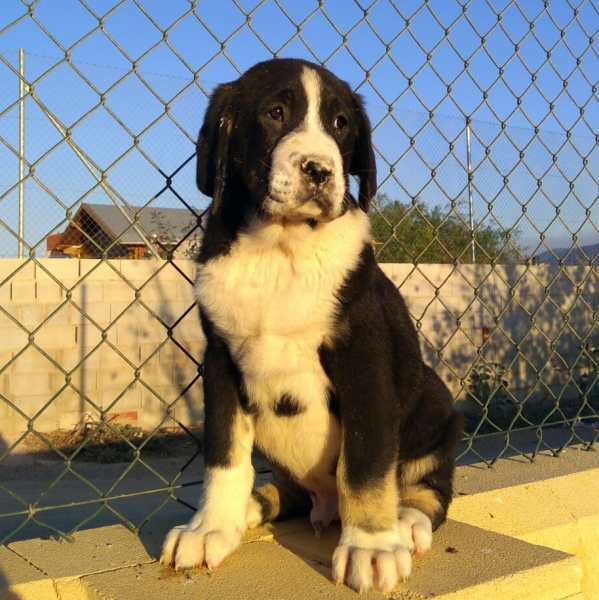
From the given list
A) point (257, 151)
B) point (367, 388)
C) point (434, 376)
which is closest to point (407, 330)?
point (434, 376)

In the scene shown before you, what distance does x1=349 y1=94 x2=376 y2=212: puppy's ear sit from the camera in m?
2.74

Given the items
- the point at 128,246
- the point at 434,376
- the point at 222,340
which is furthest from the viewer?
the point at 128,246

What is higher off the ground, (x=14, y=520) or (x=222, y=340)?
(x=222, y=340)

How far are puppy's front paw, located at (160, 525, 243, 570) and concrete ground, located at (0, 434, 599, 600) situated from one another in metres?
0.03

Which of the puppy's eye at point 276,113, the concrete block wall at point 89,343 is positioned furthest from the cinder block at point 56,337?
the puppy's eye at point 276,113

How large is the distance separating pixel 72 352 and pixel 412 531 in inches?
257

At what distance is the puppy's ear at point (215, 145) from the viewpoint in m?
2.48

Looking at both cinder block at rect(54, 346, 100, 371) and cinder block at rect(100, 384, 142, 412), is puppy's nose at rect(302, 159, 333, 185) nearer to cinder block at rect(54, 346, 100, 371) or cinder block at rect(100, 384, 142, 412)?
cinder block at rect(54, 346, 100, 371)

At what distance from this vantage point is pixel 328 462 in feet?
8.35

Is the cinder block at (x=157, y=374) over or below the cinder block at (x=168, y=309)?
below

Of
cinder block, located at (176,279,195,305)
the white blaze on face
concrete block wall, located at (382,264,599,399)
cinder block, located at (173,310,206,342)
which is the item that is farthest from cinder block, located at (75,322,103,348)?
the white blaze on face

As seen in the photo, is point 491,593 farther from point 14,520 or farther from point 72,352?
point 72,352

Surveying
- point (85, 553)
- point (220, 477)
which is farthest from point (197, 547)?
point (85, 553)

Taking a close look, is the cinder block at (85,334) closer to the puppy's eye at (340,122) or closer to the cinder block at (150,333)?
the cinder block at (150,333)
